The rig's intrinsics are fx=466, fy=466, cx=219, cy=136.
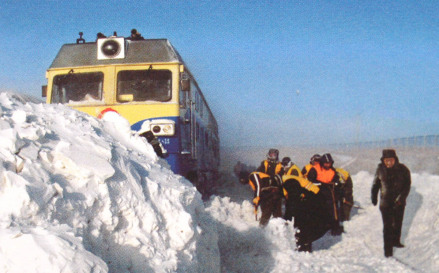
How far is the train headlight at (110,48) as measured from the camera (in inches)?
350

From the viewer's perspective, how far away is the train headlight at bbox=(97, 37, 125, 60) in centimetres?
888

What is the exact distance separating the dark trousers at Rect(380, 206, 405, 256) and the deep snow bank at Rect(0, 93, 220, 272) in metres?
4.02

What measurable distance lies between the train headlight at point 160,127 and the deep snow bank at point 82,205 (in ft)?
12.7

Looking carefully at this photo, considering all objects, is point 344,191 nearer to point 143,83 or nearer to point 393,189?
point 393,189

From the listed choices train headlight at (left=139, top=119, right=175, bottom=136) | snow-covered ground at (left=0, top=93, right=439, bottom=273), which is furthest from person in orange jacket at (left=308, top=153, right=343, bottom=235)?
train headlight at (left=139, top=119, right=175, bottom=136)

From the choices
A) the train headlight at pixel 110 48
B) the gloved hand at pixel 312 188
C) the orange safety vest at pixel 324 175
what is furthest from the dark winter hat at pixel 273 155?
the train headlight at pixel 110 48

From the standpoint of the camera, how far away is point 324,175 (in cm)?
927

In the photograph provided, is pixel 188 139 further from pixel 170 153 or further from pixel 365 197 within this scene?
pixel 365 197

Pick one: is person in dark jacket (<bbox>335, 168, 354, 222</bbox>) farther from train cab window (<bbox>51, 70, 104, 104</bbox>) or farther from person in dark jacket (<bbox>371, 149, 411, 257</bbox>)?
train cab window (<bbox>51, 70, 104, 104</bbox>)

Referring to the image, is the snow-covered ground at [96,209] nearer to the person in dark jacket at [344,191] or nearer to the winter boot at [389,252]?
the winter boot at [389,252]

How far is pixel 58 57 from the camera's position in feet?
30.0

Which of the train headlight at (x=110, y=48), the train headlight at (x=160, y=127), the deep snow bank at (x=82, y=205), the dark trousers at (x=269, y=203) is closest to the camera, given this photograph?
the deep snow bank at (x=82, y=205)

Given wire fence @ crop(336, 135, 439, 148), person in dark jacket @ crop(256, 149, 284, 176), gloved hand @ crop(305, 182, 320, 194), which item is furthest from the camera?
wire fence @ crop(336, 135, 439, 148)

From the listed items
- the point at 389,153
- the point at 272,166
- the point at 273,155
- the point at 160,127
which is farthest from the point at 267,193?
Result: the point at 160,127
